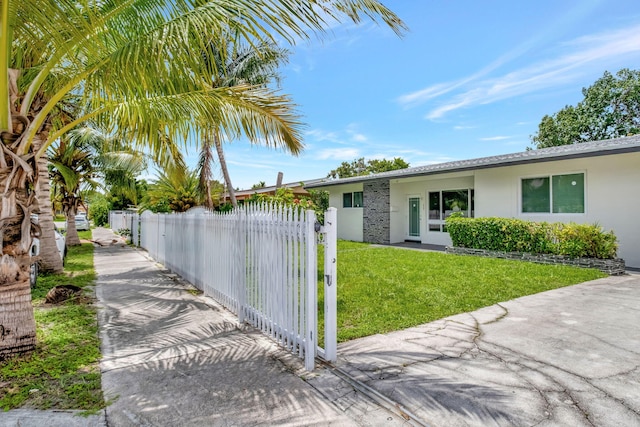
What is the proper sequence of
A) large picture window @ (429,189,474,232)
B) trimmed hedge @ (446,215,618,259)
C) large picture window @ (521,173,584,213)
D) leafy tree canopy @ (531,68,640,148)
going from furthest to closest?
leafy tree canopy @ (531,68,640,148), large picture window @ (429,189,474,232), large picture window @ (521,173,584,213), trimmed hedge @ (446,215,618,259)

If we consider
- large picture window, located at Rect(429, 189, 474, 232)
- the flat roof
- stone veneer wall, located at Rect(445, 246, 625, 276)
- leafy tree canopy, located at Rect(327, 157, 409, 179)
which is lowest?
stone veneer wall, located at Rect(445, 246, 625, 276)

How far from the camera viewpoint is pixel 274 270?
4363 millimetres

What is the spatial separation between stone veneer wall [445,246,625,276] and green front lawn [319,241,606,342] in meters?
0.36

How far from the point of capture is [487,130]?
2634 centimetres

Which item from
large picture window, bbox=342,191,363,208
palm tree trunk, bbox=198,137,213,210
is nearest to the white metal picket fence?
palm tree trunk, bbox=198,137,213,210

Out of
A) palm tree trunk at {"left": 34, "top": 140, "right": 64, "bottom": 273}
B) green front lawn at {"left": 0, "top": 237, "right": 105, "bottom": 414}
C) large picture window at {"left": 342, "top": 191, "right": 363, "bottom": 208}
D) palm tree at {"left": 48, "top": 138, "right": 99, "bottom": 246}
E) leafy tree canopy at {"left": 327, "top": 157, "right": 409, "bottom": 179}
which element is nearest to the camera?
green front lawn at {"left": 0, "top": 237, "right": 105, "bottom": 414}

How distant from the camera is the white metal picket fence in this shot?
3717 mm

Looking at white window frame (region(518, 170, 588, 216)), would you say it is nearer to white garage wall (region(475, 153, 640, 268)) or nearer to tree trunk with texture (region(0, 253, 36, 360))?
white garage wall (region(475, 153, 640, 268))

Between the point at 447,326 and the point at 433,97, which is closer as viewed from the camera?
the point at 447,326

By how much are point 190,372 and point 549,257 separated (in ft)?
34.1

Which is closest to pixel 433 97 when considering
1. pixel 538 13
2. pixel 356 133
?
pixel 538 13

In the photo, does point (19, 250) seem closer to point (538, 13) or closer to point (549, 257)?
point (549, 257)

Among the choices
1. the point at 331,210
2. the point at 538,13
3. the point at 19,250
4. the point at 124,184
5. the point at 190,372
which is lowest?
the point at 190,372

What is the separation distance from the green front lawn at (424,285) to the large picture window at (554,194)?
2.69 metres
